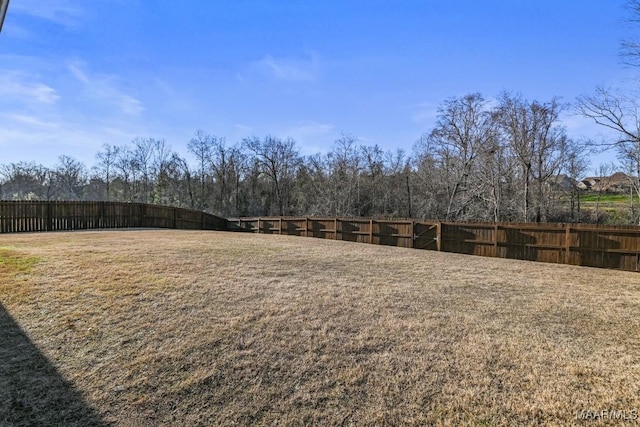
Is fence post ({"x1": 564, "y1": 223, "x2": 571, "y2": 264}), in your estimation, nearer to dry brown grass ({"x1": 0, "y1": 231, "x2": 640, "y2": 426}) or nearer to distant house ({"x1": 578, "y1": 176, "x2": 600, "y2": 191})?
dry brown grass ({"x1": 0, "y1": 231, "x2": 640, "y2": 426})

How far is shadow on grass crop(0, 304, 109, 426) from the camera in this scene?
2.93 m

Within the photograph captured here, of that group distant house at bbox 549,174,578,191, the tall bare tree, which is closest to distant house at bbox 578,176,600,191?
distant house at bbox 549,174,578,191

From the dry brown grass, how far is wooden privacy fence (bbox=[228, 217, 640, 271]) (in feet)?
12.9

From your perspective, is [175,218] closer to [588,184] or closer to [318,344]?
[318,344]

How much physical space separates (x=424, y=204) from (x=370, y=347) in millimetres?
25484

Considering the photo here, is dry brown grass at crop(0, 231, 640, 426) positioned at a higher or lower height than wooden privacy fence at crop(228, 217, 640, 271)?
lower

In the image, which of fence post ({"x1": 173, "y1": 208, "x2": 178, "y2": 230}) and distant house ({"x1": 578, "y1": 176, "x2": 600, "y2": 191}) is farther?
distant house ({"x1": 578, "y1": 176, "x2": 600, "y2": 191})

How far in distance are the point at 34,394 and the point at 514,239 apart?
12.9m

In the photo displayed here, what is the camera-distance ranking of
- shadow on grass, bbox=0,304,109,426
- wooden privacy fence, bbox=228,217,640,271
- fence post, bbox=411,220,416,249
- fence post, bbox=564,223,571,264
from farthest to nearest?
fence post, bbox=411,220,416,249 < fence post, bbox=564,223,571,264 < wooden privacy fence, bbox=228,217,640,271 < shadow on grass, bbox=0,304,109,426

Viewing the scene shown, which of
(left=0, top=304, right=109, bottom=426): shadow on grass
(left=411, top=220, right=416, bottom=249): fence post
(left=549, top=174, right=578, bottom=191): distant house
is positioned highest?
(left=549, top=174, right=578, bottom=191): distant house

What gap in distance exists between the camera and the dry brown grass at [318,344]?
3.04 metres

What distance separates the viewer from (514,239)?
12141 mm

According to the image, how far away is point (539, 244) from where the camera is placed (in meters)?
11.7

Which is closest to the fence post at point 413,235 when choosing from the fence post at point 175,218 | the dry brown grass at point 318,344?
the dry brown grass at point 318,344
